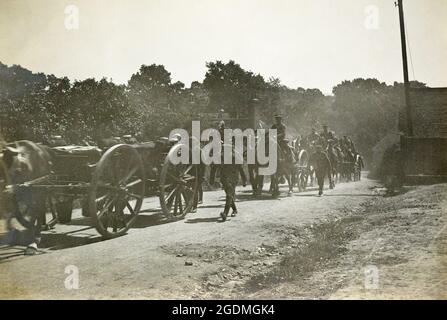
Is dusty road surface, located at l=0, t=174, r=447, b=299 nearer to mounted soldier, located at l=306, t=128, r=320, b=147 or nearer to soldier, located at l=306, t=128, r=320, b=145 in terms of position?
mounted soldier, located at l=306, t=128, r=320, b=147

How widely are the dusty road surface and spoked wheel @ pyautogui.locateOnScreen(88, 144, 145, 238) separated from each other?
0.34 meters

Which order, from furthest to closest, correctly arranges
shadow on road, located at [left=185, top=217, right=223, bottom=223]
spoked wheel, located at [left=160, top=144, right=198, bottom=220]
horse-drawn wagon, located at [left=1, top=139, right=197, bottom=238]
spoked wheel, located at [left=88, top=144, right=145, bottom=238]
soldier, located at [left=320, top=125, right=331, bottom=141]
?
1. soldier, located at [left=320, top=125, right=331, bottom=141]
2. shadow on road, located at [left=185, top=217, right=223, bottom=223]
3. spoked wheel, located at [left=160, top=144, right=198, bottom=220]
4. spoked wheel, located at [left=88, top=144, right=145, bottom=238]
5. horse-drawn wagon, located at [left=1, top=139, right=197, bottom=238]

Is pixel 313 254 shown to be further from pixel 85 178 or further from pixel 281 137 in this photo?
pixel 281 137

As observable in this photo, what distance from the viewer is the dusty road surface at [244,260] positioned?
13.1 feet

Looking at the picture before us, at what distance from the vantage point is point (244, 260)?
17.5ft

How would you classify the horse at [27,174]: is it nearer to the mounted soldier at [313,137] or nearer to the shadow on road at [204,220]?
the shadow on road at [204,220]

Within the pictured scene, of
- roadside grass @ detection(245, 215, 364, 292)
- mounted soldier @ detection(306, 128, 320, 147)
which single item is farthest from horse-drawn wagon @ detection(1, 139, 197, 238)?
mounted soldier @ detection(306, 128, 320, 147)

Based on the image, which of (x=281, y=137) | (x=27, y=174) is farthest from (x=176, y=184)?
(x=281, y=137)

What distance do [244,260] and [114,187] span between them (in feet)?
8.28

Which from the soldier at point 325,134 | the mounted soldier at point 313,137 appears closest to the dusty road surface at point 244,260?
the mounted soldier at point 313,137

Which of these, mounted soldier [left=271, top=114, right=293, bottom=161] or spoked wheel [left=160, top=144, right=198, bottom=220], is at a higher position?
mounted soldier [left=271, top=114, right=293, bottom=161]

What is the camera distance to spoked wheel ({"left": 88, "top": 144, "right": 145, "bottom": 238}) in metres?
5.78

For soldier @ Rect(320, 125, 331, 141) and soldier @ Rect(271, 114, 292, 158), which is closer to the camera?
soldier @ Rect(271, 114, 292, 158)
